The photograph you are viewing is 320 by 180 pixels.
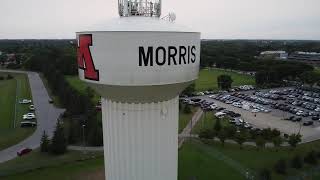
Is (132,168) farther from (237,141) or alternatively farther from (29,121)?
(29,121)

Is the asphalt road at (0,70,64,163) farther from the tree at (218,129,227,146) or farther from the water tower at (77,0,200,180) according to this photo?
the water tower at (77,0,200,180)

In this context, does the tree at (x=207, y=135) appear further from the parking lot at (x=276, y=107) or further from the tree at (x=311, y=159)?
the parking lot at (x=276, y=107)

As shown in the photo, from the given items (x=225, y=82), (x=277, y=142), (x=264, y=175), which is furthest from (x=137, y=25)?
(x=225, y=82)

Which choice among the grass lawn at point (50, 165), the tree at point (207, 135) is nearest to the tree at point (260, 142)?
the tree at point (207, 135)

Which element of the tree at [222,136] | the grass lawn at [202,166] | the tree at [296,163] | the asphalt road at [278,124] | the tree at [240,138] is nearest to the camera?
the grass lawn at [202,166]

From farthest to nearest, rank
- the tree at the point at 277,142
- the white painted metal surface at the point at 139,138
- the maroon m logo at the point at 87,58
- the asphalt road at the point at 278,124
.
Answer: the asphalt road at the point at 278,124 < the tree at the point at 277,142 < the white painted metal surface at the point at 139,138 < the maroon m logo at the point at 87,58

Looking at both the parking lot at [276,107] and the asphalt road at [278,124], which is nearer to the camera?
the asphalt road at [278,124]

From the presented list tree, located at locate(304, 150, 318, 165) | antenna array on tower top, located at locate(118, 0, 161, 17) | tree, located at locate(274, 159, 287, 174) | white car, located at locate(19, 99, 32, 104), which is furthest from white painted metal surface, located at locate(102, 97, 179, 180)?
white car, located at locate(19, 99, 32, 104)

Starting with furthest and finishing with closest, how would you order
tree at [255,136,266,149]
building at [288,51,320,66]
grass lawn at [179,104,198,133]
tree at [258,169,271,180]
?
building at [288,51,320,66]
grass lawn at [179,104,198,133]
tree at [255,136,266,149]
tree at [258,169,271,180]
